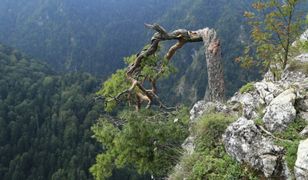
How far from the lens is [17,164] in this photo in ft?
313

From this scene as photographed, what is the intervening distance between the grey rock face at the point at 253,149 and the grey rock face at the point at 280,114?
0.30m

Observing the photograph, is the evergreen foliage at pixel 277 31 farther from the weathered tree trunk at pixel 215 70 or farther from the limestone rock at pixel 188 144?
the limestone rock at pixel 188 144

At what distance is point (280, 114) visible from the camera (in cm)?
818

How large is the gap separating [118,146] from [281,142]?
552 centimetres

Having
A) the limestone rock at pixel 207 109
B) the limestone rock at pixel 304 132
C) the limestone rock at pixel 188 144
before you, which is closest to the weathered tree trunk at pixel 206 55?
the limestone rock at pixel 207 109

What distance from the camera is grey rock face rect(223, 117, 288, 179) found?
7.48m

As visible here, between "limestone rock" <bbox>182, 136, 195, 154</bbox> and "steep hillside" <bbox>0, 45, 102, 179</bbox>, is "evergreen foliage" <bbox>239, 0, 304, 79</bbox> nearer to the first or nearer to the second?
"limestone rock" <bbox>182, 136, 195, 154</bbox>

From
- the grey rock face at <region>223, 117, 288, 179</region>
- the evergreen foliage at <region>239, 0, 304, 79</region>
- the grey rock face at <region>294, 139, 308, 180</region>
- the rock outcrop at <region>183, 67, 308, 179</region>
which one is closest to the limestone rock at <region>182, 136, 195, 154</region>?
the rock outcrop at <region>183, 67, 308, 179</region>

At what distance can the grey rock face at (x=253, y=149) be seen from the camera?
7480 millimetres

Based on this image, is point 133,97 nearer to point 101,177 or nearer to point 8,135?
point 101,177

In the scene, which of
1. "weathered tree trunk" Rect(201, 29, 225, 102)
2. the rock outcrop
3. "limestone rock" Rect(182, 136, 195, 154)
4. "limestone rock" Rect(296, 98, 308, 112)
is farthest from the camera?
"weathered tree trunk" Rect(201, 29, 225, 102)

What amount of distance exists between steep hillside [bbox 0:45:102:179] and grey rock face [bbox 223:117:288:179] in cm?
8323

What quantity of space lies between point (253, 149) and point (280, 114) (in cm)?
88

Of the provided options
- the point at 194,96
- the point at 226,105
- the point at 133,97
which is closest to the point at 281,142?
the point at 226,105
